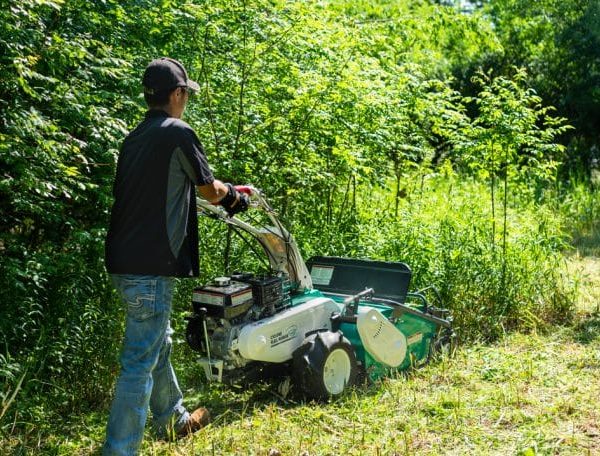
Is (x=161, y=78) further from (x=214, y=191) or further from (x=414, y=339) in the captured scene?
(x=414, y=339)

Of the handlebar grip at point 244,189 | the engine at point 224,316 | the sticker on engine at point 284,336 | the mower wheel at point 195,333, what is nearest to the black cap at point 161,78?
the handlebar grip at point 244,189

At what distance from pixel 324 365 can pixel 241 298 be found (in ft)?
2.10

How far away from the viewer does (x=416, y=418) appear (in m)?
4.42

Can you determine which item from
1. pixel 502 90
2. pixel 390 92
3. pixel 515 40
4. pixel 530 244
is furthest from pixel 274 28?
pixel 515 40

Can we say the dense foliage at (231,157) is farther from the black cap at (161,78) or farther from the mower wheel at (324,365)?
the mower wheel at (324,365)

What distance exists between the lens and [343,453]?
3967 mm

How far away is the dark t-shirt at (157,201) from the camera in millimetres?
3672

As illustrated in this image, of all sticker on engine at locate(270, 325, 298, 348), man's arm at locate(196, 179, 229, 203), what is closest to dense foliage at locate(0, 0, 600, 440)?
man's arm at locate(196, 179, 229, 203)

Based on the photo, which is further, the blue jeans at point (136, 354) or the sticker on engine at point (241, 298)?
the sticker on engine at point (241, 298)

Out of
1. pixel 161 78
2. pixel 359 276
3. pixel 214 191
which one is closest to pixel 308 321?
pixel 359 276

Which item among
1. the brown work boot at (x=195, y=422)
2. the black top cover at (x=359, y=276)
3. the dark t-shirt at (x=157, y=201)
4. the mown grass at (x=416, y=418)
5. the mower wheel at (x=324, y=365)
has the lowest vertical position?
the mown grass at (x=416, y=418)

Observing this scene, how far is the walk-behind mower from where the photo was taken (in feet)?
14.5

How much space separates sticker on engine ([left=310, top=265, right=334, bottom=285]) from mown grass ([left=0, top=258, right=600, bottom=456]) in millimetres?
879

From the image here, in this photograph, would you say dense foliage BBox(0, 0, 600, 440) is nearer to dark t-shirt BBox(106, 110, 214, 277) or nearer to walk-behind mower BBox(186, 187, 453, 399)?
dark t-shirt BBox(106, 110, 214, 277)
